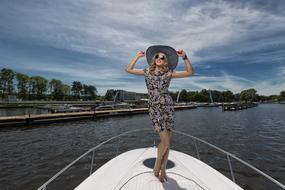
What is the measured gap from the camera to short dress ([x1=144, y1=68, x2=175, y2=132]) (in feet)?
9.82

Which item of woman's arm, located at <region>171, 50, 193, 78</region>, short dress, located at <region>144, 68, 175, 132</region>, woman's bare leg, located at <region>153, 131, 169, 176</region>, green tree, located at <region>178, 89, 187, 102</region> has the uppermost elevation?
green tree, located at <region>178, 89, 187, 102</region>

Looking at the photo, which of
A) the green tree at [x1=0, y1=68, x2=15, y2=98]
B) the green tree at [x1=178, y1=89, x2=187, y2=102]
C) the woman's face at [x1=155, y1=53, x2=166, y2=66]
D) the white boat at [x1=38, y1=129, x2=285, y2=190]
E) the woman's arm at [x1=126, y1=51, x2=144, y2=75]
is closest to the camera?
the white boat at [x1=38, y1=129, x2=285, y2=190]

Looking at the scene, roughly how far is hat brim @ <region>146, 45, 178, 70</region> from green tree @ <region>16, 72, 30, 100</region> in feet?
387

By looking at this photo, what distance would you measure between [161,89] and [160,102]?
21cm

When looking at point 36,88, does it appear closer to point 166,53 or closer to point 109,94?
point 109,94

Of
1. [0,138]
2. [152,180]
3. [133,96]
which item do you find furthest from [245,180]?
[133,96]

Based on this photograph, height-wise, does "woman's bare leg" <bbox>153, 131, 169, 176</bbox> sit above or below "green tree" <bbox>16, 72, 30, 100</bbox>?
below

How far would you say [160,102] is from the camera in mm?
3037

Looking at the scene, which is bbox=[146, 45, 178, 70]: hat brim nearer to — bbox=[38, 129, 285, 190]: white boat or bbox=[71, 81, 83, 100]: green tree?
bbox=[38, 129, 285, 190]: white boat

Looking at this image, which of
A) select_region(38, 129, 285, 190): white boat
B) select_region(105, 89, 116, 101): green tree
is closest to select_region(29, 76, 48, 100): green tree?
select_region(105, 89, 116, 101): green tree

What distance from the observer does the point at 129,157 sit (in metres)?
4.34

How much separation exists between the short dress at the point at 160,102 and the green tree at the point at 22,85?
388 ft

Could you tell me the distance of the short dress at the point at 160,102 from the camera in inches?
118

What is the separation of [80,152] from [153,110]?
11.4 metres
